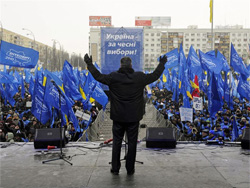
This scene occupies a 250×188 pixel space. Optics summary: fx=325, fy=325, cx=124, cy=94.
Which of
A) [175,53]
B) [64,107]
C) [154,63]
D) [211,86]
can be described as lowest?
[64,107]

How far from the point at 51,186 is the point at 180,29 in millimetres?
139384

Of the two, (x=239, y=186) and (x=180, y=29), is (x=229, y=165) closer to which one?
(x=239, y=186)

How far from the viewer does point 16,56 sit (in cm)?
1135

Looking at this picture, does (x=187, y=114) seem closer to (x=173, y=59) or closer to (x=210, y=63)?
(x=210, y=63)

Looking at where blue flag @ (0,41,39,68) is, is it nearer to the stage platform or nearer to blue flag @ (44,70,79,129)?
blue flag @ (44,70,79,129)

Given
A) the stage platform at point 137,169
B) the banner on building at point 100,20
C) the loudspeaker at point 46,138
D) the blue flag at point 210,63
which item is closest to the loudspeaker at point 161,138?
the stage platform at point 137,169

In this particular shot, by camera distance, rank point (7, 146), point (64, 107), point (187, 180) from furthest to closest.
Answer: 1. point (64, 107)
2. point (7, 146)
3. point (187, 180)

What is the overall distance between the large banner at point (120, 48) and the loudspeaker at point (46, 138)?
202 centimetres

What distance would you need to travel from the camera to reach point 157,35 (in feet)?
458

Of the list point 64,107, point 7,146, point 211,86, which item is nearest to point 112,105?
point 7,146

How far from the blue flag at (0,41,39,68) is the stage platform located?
4.90m

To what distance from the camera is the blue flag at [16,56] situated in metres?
11.0

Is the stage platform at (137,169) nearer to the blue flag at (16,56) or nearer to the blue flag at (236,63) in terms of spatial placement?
the blue flag at (16,56)

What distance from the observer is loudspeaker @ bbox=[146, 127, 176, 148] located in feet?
22.9
